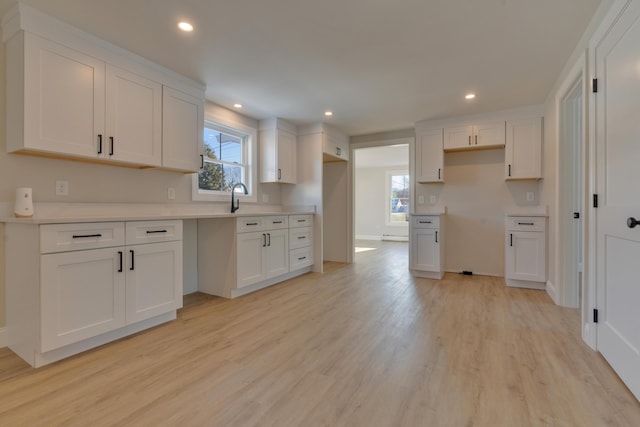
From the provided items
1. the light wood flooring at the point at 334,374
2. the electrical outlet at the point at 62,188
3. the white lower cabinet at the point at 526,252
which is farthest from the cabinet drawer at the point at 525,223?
the electrical outlet at the point at 62,188

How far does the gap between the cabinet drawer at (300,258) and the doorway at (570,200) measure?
298 centimetres

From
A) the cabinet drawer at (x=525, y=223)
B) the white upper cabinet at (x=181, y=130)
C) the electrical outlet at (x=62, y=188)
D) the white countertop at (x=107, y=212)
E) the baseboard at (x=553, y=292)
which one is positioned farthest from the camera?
the cabinet drawer at (x=525, y=223)

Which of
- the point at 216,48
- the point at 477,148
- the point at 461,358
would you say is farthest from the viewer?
the point at 477,148

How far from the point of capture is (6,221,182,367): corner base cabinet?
1858 mm

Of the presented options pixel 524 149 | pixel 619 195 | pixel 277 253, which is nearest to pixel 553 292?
pixel 524 149

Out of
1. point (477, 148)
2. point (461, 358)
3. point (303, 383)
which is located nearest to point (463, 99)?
point (477, 148)

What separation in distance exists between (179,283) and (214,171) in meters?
1.69

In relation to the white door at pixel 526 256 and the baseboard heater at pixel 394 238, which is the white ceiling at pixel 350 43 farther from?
the baseboard heater at pixel 394 238

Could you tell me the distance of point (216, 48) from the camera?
8.27 ft

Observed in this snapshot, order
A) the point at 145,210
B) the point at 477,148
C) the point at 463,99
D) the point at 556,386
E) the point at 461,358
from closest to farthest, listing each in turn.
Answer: the point at 556,386
the point at 461,358
the point at 145,210
the point at 463,99
the point at 477,148

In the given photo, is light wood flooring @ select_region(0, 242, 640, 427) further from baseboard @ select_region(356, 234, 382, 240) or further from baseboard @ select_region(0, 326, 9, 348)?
baseboard @ select_region(356, 234, 382, 240)

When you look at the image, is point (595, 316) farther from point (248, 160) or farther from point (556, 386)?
point (248, 160)

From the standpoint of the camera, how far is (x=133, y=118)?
265 centimetres

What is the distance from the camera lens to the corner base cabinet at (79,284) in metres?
1.86
